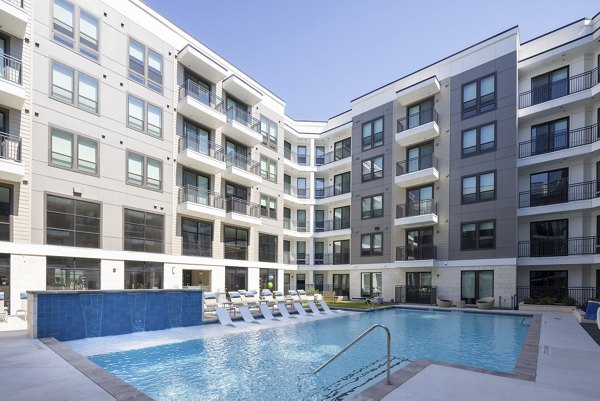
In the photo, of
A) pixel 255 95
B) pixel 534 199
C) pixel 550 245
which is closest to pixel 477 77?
pixel 534 199

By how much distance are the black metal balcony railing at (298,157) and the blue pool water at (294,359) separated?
68.9ft

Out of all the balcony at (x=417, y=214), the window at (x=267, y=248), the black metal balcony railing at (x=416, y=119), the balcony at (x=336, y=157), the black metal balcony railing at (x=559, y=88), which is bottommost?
the window at (x=267, y=248)

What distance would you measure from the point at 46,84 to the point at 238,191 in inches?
501

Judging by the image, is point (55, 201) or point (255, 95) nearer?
point (55, 201)

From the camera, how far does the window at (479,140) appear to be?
22453mm

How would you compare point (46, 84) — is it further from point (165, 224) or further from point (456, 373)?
point (456, 373)

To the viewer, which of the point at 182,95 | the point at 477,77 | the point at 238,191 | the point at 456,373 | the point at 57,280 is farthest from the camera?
the point at 238,191

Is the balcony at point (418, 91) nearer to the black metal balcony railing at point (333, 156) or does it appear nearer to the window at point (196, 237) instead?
the black metal balcony railing at point (333, 156)

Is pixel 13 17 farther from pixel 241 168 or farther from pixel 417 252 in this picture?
pixel 417 252

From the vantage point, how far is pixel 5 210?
1435cm

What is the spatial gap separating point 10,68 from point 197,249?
488 inches

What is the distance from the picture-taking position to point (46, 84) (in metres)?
15.9

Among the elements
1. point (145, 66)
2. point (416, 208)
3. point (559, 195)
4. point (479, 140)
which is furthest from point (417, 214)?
point (145, 66)

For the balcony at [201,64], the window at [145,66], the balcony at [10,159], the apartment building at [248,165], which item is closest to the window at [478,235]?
the apartment building at [248,165]
